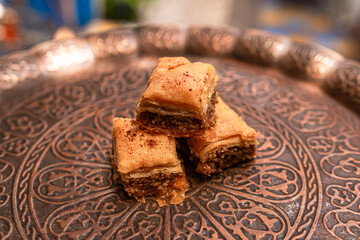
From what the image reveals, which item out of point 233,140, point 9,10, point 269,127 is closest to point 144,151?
point 233,140

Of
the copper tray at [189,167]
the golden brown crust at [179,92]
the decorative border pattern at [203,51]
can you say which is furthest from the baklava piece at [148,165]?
the decorative border pattern at [203,51]

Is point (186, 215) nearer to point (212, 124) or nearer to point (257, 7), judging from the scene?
point (212, 124)

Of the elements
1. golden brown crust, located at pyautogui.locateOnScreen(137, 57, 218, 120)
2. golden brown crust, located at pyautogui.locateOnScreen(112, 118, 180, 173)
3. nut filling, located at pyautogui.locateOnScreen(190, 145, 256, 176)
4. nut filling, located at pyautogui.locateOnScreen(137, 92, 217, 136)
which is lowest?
nut filling, located at pyautogui.locateOnScreen(190, 145, 256, 176)

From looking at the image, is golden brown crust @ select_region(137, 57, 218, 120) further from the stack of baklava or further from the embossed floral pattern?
the embossed floral pattern

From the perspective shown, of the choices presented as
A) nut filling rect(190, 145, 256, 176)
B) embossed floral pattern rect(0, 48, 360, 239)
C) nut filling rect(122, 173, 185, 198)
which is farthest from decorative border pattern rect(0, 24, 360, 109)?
nut filling rect(122, 173, 185, 198)

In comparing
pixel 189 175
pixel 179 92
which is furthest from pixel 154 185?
pixel 179 92

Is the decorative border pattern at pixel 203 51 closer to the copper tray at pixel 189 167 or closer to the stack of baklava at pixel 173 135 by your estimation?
the copper tray at pixel 189 167
